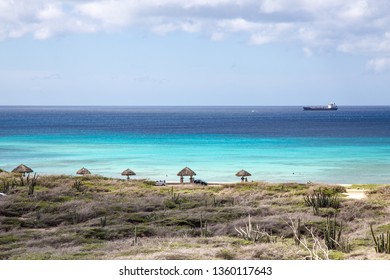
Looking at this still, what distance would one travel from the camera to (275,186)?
21609mm

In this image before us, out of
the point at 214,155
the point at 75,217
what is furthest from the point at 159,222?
the point at 214,155

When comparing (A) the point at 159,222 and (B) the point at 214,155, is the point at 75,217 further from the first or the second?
(B) the point at 214,155

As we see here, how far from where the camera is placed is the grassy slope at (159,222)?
29.0 ft

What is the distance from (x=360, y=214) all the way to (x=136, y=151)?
35.8 m

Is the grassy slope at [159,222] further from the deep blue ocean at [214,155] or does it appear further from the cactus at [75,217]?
the deep blue ocean at [214,155]

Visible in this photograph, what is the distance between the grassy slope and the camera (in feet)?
29.0

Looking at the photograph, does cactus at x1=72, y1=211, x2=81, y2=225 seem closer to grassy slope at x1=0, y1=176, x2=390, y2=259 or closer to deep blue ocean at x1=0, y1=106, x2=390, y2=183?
grassy slope at x1=0, y1=176, x2=390, y2=259

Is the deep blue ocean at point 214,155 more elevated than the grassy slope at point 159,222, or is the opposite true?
the grassy slope at point 159,222

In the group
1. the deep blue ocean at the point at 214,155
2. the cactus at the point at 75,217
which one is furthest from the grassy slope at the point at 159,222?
the deep blue ocean at the point at 214,155

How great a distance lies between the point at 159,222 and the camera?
1303 cm

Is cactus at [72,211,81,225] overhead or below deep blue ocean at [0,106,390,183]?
overhead

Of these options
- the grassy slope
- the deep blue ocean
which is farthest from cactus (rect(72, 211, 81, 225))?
the deep blue ocean
